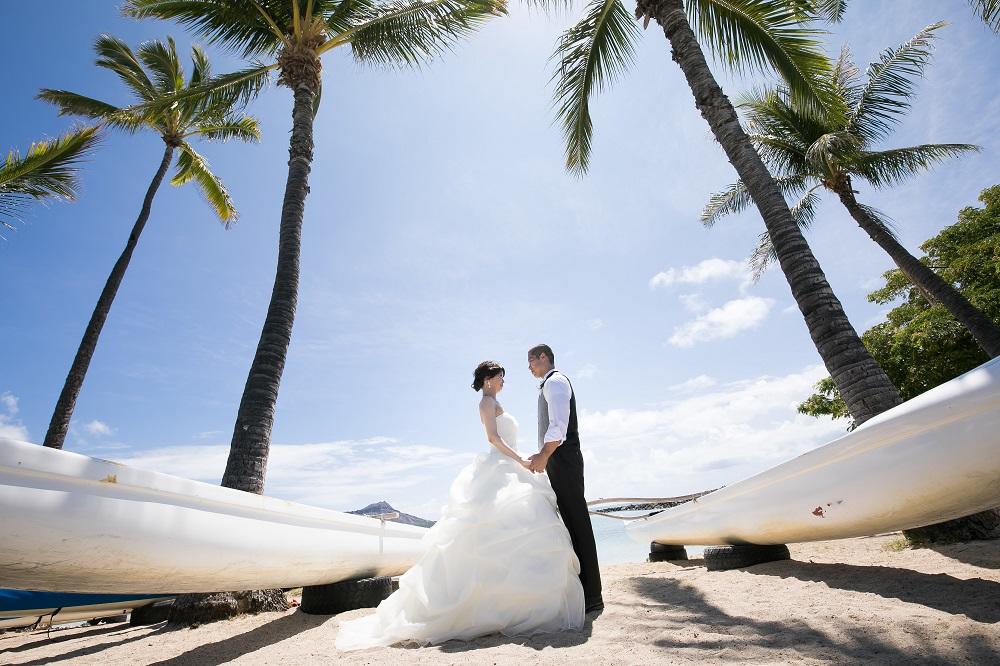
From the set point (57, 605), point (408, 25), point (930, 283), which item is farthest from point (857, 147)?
point (57, 605)

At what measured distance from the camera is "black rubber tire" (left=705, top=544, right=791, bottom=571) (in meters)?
4.25

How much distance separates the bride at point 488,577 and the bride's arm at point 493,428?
0.17 metres

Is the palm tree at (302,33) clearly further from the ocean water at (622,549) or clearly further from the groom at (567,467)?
the ocean water at (622,549)

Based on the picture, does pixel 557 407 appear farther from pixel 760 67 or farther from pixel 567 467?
pixel 760 67

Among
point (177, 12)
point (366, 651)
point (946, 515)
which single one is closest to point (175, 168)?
point (177, 12)

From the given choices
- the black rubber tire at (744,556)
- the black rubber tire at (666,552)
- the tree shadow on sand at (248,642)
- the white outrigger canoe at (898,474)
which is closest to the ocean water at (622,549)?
the black rubber tire at (666,552)

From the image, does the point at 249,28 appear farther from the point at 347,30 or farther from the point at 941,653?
the point at 941,653

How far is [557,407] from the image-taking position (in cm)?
348

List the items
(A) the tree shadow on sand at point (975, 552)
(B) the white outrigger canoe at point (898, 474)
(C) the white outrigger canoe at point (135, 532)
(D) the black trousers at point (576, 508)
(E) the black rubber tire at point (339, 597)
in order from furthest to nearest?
(E) the black rubber tire at point (339, 597), (D) the black trousers at point (576, 508), (A) the tree shadow on sand at point (975, 552), (B) the white outrigger canoe at point (898, 474), (C) the white outrigger canoe at point (135, 532)

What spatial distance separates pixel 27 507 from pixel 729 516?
454 centimetres

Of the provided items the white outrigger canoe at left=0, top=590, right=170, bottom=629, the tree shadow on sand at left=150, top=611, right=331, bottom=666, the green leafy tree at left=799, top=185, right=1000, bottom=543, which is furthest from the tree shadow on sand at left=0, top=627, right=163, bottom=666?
the green leafy tree at left=799, top=185, right=1000, bottom=543

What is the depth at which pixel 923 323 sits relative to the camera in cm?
1091

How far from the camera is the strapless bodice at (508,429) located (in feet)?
12.1

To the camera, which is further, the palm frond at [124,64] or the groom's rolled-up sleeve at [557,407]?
the palm frond at [124,64]
